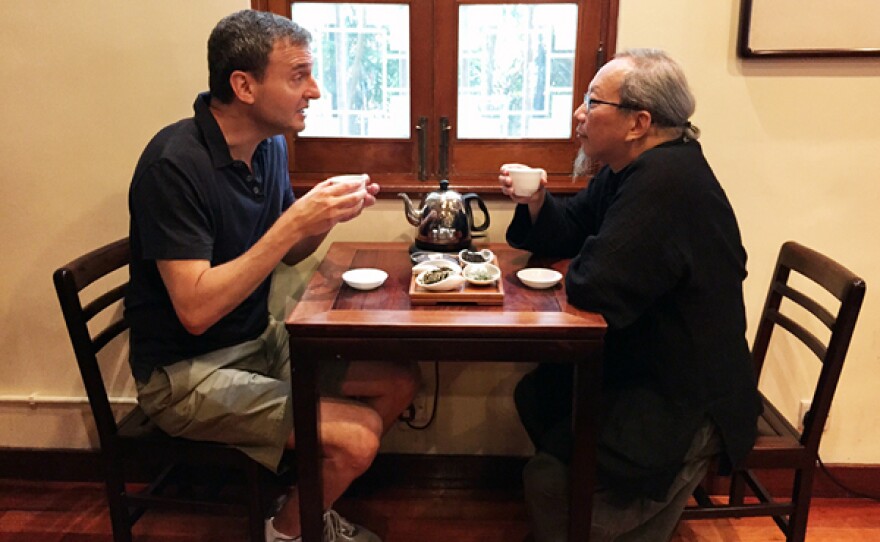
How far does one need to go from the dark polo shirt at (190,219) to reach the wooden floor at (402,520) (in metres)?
0.67

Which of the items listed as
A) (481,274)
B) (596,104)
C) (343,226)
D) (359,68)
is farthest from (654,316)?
(359,68)

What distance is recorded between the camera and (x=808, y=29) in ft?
6.36

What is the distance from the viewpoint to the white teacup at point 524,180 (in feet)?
6.09

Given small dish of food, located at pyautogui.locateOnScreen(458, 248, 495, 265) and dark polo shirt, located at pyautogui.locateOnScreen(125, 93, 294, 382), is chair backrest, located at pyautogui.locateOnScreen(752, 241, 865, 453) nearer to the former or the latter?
small dish of food, located at pyautogui.locateOnScreen(458, 248, 495, 265)

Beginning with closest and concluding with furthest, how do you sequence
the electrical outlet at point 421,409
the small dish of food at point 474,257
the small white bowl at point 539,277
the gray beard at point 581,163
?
the small white bowl at point 539,277
the small dish of food at point 474,257
the gray beard at point 581,163
the electrical outlet at point 421,409

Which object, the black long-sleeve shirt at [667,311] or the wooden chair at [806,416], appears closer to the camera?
the black long-sleeve shirt at [667,311]

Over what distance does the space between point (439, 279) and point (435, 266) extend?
87mm

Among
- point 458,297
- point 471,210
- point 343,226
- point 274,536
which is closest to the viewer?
point 458,297

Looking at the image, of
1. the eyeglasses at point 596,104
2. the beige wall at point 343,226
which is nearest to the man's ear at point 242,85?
the beige wall at point 343,226

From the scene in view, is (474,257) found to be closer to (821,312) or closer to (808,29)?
(821,312)

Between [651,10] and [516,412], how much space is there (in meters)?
1.17

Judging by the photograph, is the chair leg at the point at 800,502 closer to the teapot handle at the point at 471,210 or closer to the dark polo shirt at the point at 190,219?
the teapot handle at the point at 471,210

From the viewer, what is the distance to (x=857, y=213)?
2.09 m

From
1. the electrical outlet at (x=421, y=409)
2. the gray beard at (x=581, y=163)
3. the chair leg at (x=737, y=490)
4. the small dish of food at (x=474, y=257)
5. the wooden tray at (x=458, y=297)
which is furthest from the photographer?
the electrical outlet at (x=421, y=409)
